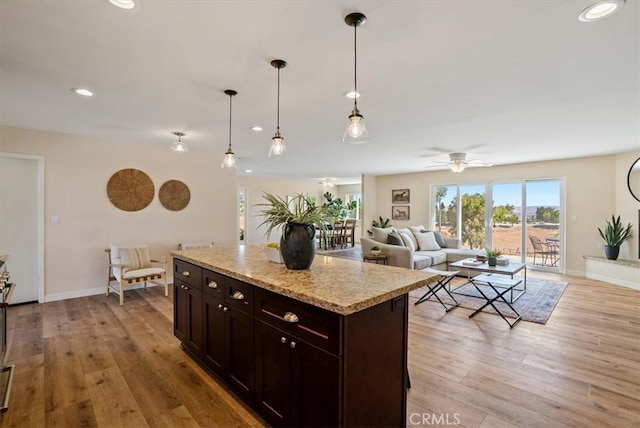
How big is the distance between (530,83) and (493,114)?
2.77ft

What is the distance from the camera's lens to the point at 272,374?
1.72 m

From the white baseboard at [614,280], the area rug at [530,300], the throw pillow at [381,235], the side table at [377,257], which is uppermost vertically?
the throw pillow at [381,235]

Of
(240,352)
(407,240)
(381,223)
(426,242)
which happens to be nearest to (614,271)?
(426,242)

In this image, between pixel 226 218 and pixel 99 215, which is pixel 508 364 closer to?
pixel 226 218

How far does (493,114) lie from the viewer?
340 cm

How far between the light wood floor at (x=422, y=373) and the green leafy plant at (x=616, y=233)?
90.5 inches

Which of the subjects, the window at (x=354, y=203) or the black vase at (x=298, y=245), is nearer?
the black vase at (x=298, y=245)

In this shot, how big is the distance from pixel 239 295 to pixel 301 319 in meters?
0.61

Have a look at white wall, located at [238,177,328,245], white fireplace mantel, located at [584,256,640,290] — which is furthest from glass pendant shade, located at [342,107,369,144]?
white wall, located at [238,177,328,245]

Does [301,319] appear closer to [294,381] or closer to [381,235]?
[294,381]

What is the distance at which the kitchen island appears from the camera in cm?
138

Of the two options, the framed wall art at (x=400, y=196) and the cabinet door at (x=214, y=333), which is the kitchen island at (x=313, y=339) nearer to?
the cabinet door at (x=214, y=333)

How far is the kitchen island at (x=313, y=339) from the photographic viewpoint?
1.38m

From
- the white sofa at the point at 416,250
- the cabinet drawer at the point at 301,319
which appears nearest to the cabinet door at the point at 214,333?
the cabinet drawer at the point at 301,319
